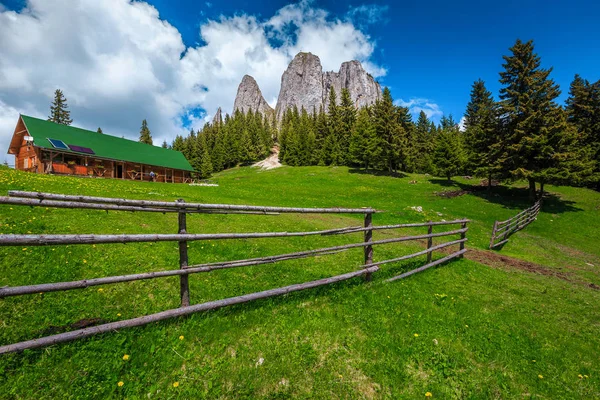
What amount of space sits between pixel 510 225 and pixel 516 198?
1663 cm

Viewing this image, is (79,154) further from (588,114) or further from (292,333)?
(588,114)

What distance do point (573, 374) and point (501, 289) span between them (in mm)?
4426

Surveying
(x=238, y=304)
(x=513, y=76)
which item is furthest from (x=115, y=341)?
(x=513, y=76)

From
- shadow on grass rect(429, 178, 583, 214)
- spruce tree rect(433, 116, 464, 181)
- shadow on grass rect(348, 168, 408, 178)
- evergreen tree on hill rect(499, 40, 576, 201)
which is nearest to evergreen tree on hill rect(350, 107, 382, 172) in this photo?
shadow on grass rect(348, 168, 408, 178)

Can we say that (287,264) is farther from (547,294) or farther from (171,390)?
(547,294)

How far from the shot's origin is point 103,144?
1690 inches

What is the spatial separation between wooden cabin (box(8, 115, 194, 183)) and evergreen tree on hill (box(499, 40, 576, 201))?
172ft

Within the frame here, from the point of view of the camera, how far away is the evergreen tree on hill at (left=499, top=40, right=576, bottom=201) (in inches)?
1089

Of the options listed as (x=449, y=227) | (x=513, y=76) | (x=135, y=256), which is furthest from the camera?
(x=513, y=76)

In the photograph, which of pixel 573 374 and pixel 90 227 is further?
pixel 90 227

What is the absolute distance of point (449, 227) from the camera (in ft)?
73.7

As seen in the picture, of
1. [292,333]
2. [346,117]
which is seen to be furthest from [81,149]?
[346,117]

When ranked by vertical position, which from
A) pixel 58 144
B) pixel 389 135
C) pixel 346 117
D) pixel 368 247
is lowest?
pixel 368 247

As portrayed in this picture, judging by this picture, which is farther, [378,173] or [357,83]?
[357,83]
